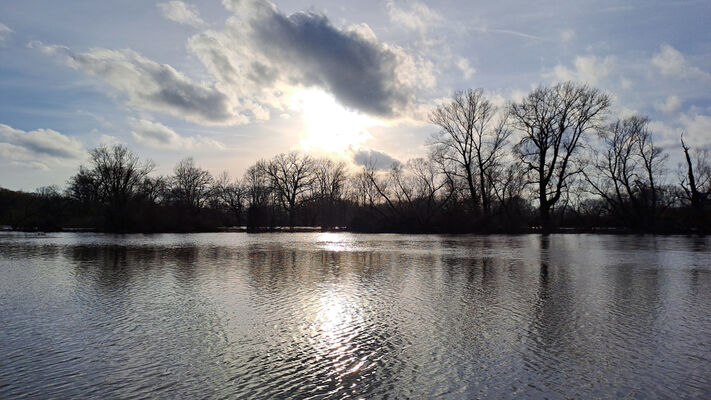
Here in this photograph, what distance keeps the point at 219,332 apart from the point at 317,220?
77.6 meters

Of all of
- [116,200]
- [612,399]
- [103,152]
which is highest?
[103,152]

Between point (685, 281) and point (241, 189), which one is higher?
point (241, 189)

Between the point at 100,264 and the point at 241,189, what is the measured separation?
6231 cm

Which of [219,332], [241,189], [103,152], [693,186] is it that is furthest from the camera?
[241,189]

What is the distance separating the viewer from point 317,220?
8375cm

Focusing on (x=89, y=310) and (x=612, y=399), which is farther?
(x=89, y=310)

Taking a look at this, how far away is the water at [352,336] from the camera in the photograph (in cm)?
444

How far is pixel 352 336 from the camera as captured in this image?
6.33 m

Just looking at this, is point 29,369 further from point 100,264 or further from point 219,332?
point 100,264

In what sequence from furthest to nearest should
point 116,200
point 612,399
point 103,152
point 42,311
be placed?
point 103,152
point 116,200
point 42,311
point 612,399

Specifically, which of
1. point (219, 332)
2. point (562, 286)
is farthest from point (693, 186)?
point (219, 332)

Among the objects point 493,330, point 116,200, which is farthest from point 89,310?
point 116,200

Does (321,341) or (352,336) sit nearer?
(321,341)

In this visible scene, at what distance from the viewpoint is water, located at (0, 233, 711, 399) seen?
4.44 m
